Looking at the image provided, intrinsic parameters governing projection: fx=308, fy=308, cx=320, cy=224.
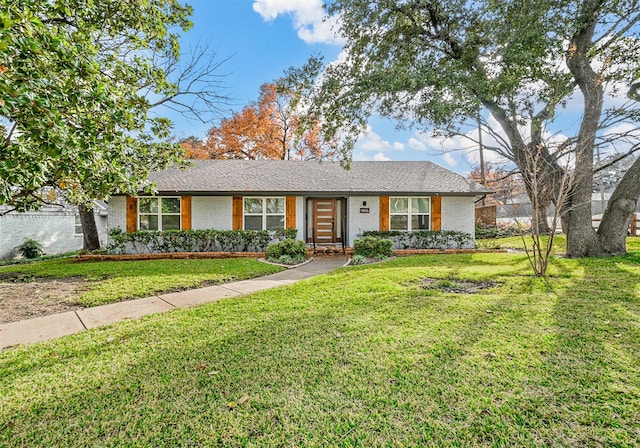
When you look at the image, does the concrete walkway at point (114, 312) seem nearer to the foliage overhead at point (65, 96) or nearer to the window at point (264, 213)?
the foliage overhead at point (65, 96)

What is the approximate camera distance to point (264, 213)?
12.9 metres

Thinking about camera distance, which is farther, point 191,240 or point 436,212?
point 436,212

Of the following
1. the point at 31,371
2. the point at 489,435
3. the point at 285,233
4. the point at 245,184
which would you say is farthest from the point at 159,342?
the point at 245,184

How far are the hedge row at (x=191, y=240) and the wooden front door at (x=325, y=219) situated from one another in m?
2.17

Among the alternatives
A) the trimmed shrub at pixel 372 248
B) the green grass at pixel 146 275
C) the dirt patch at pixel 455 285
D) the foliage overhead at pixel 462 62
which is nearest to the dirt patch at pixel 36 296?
the green grass at pixel 146 275

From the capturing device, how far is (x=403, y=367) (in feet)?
9.55

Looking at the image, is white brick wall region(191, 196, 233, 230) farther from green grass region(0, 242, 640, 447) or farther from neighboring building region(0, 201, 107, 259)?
green grass region(0, 242, 640, 447)

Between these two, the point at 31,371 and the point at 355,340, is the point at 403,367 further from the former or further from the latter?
the point at 31,371

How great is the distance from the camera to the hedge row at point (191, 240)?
1139 centimetres

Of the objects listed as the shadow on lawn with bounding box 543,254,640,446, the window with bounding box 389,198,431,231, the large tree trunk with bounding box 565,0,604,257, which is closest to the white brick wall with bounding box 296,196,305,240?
the window with bounding box 389,198,431,231

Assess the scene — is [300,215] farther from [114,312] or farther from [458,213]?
[114,312]

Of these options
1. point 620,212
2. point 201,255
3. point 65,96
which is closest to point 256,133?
point 201,255

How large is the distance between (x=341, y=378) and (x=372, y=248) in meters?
8.19

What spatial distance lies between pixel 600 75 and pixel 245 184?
1191 cm
